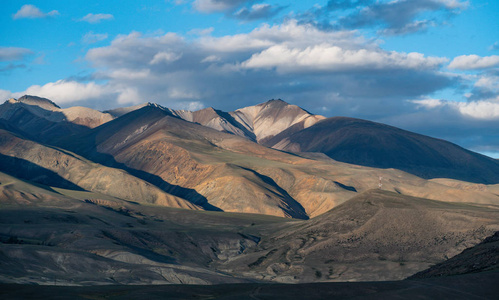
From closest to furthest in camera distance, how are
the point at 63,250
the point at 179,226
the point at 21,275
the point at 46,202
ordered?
the point at 21,275, the point at 63,250, the point at 179,226, the point at 46,202

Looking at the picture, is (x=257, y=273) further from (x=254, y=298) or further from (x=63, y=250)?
(x=254, y=298)

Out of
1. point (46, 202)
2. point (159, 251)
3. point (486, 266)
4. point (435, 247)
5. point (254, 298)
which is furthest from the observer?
point (46, 202)

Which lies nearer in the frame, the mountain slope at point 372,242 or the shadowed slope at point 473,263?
the shadowed slope at point 473,263

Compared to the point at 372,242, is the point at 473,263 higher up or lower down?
higher up

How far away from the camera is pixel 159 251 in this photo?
117m

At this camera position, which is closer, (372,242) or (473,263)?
(473,263)

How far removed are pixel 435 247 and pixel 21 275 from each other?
209ft

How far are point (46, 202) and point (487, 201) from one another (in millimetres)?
132125

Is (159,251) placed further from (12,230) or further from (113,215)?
(113,215)

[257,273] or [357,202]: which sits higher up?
[357,202]

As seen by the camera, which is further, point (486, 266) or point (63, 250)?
point (63, 250)

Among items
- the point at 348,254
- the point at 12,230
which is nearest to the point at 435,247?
the point at 348,254

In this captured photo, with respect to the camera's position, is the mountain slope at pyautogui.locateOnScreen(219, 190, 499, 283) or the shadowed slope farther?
the mountain slope at pyautogui.locateOnScreen(219, 190, 499, 283)

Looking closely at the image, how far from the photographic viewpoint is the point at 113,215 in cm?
15350
